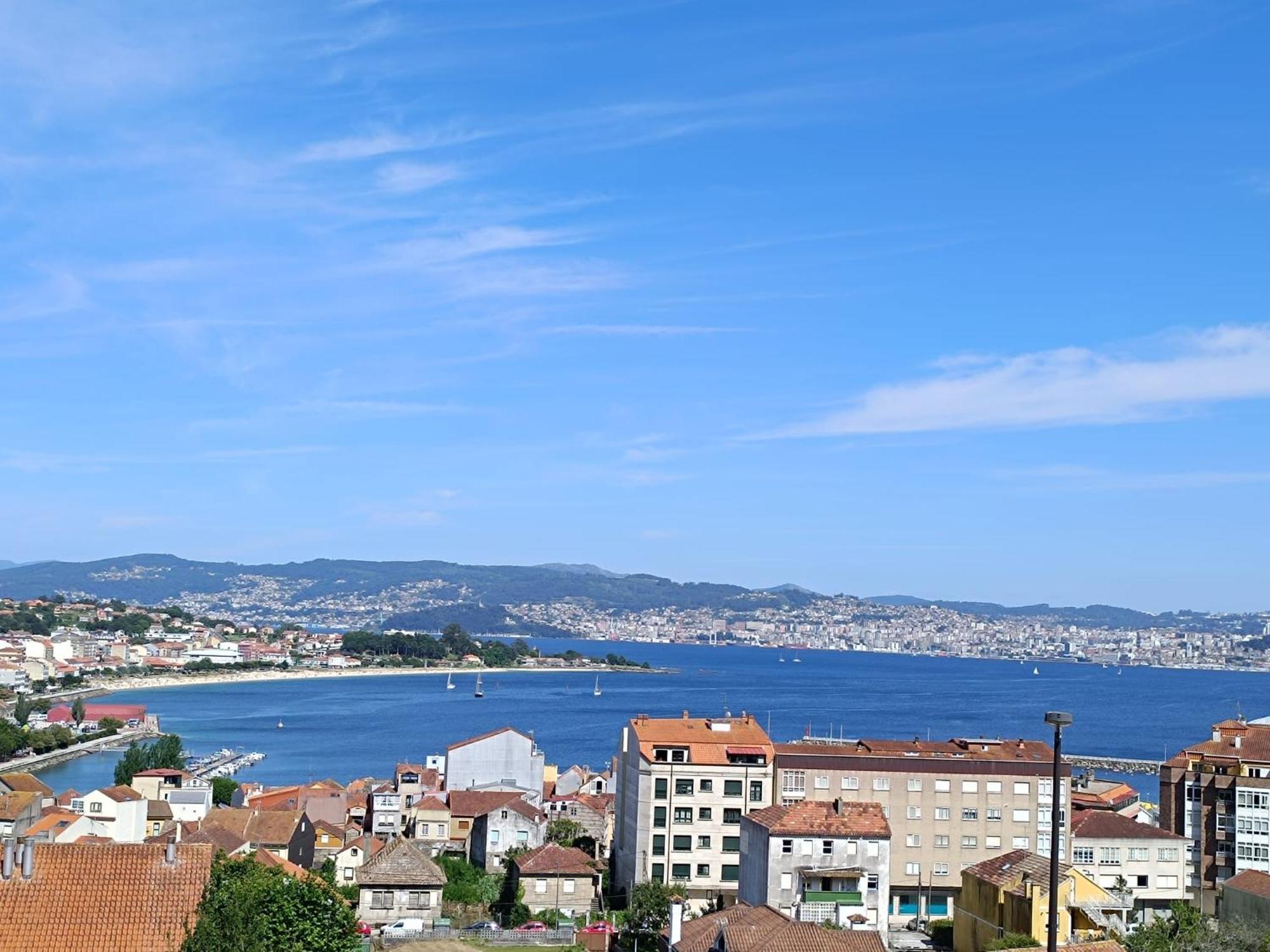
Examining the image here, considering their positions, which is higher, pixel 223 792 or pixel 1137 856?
pixel 1137 856

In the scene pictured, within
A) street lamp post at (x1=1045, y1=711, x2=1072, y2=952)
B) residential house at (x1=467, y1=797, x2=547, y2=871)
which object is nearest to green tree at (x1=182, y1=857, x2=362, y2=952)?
street lamp post at (x1=1045, y1=711, x2=1072, y2=952)

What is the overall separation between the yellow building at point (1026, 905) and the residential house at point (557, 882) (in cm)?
807

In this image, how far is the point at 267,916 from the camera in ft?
46.8

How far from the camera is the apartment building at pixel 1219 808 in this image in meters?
31.9

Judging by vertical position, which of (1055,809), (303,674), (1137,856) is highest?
(1055,809)

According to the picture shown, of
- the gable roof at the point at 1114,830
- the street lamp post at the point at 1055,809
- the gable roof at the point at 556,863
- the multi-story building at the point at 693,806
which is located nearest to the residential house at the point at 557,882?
the gable roof at the point at 556,863

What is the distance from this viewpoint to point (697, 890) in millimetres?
28031

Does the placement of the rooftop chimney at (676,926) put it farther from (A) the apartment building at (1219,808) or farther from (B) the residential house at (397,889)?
(A) the apartment building at (1219,808)

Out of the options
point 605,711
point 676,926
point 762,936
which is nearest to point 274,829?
point 676,926

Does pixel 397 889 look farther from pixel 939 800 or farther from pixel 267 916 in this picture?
pixel 267 916

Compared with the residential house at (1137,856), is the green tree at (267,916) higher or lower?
higher

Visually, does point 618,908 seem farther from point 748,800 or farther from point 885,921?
point 885,921

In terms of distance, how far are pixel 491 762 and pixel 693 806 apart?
14.8 m

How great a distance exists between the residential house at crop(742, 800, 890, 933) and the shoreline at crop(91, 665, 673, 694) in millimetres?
99661
